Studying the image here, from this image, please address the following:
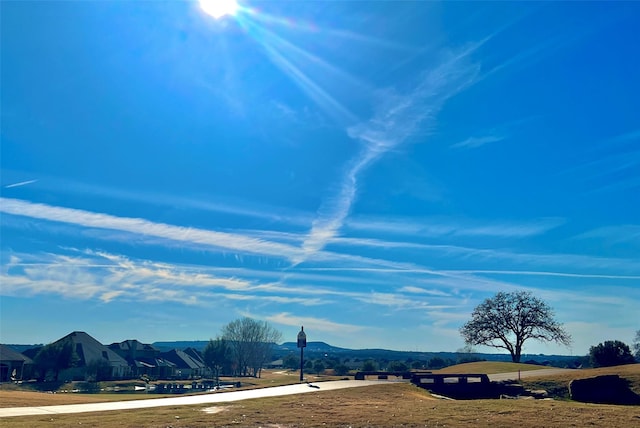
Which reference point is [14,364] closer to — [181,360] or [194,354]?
[181,360]

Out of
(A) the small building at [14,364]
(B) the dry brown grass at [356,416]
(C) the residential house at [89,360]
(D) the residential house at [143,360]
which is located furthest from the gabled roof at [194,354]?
(B) the dry brown grass at [356,416]

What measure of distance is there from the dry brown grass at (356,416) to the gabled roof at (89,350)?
59343 millimetres

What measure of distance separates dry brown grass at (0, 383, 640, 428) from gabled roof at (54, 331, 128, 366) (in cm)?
→ 5934

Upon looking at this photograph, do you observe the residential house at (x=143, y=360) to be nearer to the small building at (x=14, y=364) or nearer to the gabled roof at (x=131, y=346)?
the gabled roof at (x=131, y=346)

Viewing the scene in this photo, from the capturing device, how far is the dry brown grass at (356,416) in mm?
13898

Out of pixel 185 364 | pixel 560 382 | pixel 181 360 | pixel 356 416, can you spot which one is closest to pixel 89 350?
pixel 185 364

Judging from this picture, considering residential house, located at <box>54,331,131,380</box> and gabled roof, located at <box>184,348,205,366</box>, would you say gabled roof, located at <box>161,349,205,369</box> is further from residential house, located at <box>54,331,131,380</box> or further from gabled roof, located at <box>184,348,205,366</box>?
residential house, located at <box>54,331,131,380</box>

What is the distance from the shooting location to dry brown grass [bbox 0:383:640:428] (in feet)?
45.6

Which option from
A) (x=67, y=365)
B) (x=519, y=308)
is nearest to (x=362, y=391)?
(x=519, y=308)

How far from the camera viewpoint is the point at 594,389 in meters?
23.1

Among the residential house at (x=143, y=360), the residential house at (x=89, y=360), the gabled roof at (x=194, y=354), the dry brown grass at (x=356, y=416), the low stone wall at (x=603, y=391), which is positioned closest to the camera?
the dry brown grass at (x=356, y=416)

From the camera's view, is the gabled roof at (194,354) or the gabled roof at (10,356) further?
the gabled roof at (194,354)

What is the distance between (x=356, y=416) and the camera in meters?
15.4

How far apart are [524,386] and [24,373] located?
64239mm
